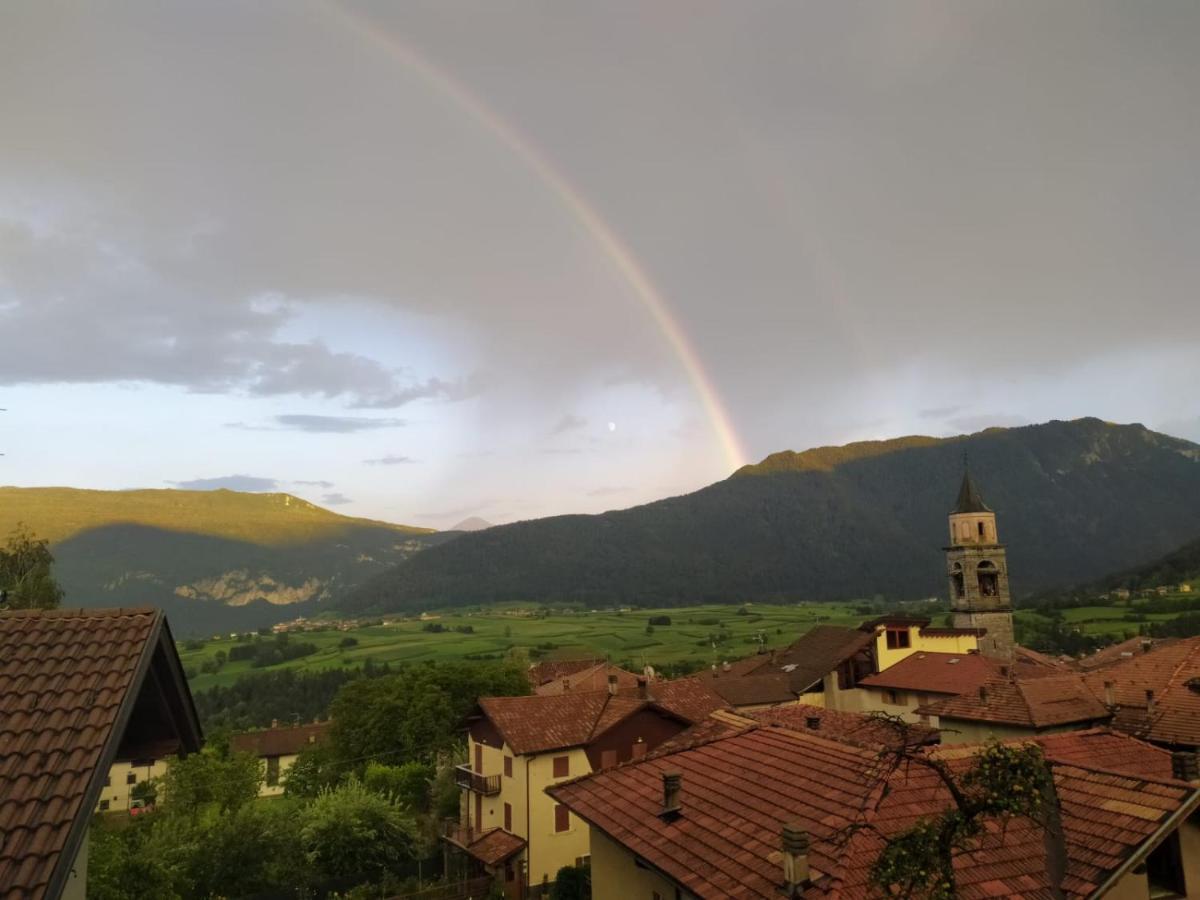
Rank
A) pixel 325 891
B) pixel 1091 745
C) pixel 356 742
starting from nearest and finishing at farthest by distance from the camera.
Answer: pixel 1091 745 → pixel 325 891 → pixel 356 742

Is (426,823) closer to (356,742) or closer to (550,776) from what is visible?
(550,776)

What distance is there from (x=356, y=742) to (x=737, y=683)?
2587cm

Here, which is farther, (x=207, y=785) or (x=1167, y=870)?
(x=207, y=785)

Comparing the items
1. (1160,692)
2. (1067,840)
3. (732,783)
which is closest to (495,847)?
(732,783)

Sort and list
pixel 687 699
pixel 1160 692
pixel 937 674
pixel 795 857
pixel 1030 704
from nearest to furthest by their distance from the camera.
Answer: pixel 795 857
pixel 1160 692
pixel 1030 704
pixel 687 699
pixel 937 674

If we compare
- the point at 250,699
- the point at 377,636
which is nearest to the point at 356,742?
the point at 250,699

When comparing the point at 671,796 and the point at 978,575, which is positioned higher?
the point at 978,575

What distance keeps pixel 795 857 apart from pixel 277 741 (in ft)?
250

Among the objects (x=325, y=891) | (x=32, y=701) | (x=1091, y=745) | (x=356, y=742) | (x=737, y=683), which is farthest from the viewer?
(x=356, y=742)

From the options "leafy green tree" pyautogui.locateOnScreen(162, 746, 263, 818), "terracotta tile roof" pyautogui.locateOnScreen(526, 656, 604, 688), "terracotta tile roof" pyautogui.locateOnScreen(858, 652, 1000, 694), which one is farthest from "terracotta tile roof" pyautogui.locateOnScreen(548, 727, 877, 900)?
"terracotta tile roof" pyautogui.locateOnScreen(526, 656, 604, 688)

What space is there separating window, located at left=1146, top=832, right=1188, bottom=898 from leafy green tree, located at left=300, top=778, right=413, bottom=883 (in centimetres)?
2538

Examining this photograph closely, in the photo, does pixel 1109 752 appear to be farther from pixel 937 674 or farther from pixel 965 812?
pixel 937 674

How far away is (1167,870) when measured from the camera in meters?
10.4

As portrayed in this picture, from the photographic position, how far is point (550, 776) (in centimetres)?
2984
